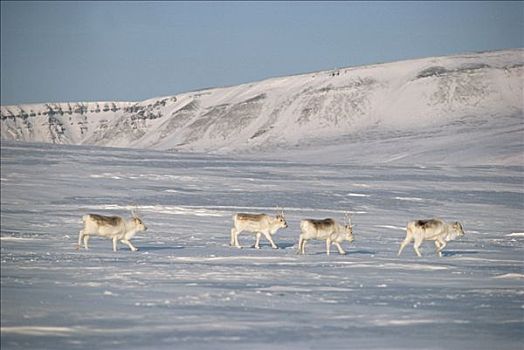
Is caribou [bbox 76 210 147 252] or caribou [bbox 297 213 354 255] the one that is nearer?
caribou [bbox 76 210 147 252]

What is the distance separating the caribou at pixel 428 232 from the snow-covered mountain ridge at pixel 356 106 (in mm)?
85622

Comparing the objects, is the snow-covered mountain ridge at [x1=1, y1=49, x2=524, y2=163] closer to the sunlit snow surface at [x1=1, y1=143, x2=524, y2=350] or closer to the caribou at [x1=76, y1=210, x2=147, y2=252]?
the sunlit snow surface at [x1=1, y1=143, x2=524, y2=350]

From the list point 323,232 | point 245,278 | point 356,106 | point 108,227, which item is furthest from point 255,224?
point 356,106

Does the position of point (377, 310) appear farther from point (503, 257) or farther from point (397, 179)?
point (397, 179)

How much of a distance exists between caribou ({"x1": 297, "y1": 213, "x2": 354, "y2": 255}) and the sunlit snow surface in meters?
0.38

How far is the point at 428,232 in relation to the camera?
62.0 feet

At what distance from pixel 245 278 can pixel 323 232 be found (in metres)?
3.88

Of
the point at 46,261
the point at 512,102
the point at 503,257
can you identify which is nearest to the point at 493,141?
the point at 512,102

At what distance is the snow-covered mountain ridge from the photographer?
11775 centimetres

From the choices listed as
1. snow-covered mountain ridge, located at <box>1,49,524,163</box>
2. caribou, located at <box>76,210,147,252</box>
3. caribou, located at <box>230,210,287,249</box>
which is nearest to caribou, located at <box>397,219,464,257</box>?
caribou, located at <box>230,210,287,249</box>

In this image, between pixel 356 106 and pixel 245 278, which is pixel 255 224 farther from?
pixel 356 106

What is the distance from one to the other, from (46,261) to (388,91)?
4871 inches

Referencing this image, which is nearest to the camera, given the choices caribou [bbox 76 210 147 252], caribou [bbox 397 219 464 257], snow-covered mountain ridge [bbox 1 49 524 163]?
caribou [bbox 76 210 147 252]

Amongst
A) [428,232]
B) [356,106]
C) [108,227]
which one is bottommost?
[428,232]
